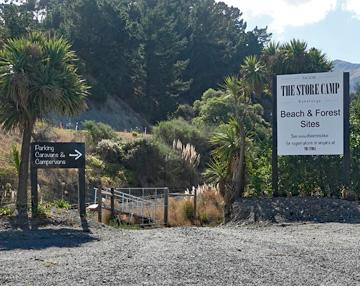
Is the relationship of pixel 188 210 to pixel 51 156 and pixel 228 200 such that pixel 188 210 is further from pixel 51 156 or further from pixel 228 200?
pixel 51 156

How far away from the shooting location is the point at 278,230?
17.2 meters

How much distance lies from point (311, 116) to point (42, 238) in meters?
9.96

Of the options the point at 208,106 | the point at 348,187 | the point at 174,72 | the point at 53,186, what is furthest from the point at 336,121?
the point at 174,72

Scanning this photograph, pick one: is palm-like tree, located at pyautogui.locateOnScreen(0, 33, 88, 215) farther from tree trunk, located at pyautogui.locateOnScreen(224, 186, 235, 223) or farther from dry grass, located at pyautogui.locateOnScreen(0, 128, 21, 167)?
dry grass, located at pyautogui.locateOnScreen(0, 128, 21, 167)

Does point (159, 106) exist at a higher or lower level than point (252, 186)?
higher

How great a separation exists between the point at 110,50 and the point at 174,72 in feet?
32.1

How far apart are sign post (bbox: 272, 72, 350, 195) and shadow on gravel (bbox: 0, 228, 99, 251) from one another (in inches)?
305

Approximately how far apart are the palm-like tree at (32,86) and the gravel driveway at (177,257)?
2.84 m

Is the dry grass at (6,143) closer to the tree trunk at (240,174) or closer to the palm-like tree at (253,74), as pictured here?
the palm-like tree at (253,74)

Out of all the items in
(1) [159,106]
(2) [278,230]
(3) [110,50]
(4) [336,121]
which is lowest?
(2) [278,230]

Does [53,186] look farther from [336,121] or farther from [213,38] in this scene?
[213,38]

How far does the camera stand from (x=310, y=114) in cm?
2077

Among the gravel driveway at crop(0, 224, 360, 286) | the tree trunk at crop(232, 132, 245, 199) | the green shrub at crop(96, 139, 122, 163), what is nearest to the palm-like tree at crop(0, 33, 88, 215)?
the gravel driveway at crop(0, 224, 360, 286)

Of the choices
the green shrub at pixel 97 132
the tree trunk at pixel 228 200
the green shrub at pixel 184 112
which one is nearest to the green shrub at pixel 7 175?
the tree trunk at pixel 228 200
